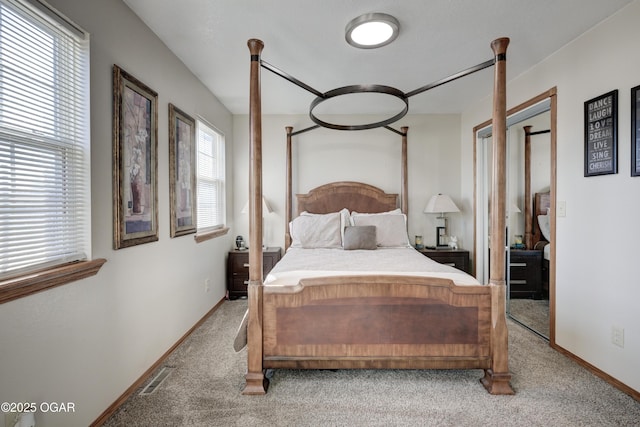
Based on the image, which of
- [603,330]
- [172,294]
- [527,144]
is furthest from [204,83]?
[603,330]

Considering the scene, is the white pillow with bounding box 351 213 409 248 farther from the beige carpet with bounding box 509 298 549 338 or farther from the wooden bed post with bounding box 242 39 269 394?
the wooden bed post with bounding box 242 39 269 394

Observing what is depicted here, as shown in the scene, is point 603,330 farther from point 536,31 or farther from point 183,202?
point 183,202

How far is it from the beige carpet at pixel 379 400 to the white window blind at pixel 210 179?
1.62m

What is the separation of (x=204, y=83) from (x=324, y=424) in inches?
125

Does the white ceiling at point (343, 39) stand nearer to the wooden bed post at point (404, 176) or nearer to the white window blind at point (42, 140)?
the white window blind at point (42, 140)

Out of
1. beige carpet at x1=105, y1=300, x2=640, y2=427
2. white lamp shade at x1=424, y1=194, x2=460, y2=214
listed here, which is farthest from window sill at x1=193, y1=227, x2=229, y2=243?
white lamp shade at x1=424, y1=194, x2=460, y2=214

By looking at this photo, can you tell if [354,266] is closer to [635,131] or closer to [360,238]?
[360,238]

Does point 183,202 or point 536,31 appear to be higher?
point 536,31

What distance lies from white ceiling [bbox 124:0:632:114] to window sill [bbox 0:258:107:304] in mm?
1628

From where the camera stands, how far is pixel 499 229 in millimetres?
1849

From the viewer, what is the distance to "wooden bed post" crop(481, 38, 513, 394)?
184cm

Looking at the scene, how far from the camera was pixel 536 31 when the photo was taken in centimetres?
220

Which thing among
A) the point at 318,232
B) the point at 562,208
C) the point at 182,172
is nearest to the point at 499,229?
the point at 562,208

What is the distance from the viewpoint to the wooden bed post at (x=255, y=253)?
6.25ft
